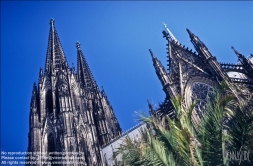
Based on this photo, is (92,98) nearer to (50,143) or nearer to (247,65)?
(50,143)

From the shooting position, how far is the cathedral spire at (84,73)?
118 feet

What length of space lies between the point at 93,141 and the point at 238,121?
20.1 metres

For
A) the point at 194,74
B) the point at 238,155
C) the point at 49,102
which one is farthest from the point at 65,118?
the point at 238,155

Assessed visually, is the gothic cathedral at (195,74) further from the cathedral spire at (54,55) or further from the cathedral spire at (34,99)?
the cathedral spire at (54,55)

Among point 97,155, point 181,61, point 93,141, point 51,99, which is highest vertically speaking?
point 51,99

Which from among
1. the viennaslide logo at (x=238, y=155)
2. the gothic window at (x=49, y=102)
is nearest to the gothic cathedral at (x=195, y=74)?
the viennaslide logo at (x=238, y=155)

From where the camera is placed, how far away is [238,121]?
572 cm

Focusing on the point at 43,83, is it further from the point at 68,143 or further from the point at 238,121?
the point at 238,121

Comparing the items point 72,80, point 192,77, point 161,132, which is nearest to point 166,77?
point 192,77

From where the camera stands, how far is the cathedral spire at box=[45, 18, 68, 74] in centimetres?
3175

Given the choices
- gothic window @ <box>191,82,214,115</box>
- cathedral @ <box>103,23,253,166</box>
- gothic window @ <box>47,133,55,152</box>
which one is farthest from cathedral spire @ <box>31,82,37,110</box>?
gothic window @ <box>191,82,214,115</box>

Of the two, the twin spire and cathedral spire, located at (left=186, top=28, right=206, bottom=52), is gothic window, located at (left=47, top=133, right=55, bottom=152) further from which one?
cathedral spire, located at (left=186, top=28, right=206, bottom=52)

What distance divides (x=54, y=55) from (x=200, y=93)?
72.5ft

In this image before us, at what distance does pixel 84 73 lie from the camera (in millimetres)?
37719
